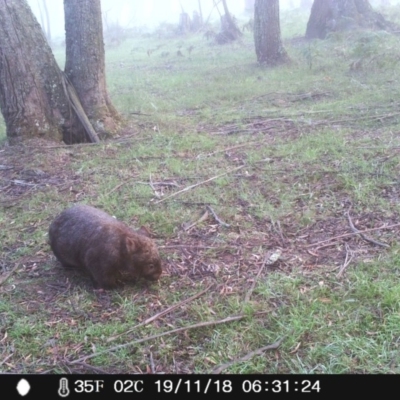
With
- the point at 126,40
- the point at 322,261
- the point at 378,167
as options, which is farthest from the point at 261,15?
the point at 126,40

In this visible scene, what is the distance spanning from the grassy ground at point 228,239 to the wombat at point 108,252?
0.13m

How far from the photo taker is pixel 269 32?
44.0 feet

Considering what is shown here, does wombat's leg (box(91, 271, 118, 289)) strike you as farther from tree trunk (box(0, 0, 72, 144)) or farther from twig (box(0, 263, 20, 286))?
tree trunk (box(0, 0, 72, 144))

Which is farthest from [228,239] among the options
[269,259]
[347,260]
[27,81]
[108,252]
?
[27,81]

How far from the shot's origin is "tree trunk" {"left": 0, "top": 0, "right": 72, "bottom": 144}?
7074 millimetres

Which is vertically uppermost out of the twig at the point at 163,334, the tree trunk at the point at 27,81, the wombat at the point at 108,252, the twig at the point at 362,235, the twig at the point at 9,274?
the tree trunk at the point at 27,81

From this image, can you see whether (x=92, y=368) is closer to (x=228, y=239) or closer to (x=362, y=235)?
→ (x=228, y=239)

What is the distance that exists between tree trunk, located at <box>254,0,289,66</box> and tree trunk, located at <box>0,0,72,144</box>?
24.1 feet

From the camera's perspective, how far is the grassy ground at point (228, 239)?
3.28 m

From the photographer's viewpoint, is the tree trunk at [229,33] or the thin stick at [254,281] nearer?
the thin stick at [254,281]

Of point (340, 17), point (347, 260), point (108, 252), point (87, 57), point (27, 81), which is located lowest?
point (347, 260)
